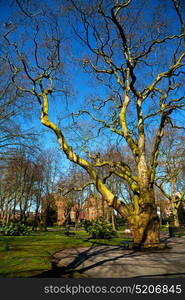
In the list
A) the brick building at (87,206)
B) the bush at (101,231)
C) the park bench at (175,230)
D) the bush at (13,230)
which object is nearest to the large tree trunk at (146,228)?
the bush at (101,231)

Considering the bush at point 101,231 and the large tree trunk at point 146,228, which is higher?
the large tree trunk at point 146,228

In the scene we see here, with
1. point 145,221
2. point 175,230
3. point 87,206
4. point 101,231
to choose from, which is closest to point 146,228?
point 145,221

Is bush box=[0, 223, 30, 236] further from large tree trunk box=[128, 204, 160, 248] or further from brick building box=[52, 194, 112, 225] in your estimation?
large tree trunk box=[128, 204, 160, 248]

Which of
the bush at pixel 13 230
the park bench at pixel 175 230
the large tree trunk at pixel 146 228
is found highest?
the large tree trunk at pixel 146 228

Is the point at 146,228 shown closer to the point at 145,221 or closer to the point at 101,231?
the point at 145,221

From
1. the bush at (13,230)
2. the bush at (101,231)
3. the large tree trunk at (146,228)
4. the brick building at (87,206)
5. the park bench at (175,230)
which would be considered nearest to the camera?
the large tree trunk at (146,228)

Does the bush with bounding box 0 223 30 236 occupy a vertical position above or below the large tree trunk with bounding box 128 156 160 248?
below

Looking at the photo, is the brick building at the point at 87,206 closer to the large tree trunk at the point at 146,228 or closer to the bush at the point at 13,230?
the bush at the point at 13,230

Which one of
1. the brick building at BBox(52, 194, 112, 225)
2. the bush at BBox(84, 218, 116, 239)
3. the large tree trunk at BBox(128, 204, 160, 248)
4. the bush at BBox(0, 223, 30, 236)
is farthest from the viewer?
the brick building at BBox(52, 194, 112, 225)

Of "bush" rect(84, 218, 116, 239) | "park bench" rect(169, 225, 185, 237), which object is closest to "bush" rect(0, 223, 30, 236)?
"bush" rect(84, 218, 116, 239)

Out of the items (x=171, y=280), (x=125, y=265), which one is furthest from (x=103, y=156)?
(x=171, y=280)

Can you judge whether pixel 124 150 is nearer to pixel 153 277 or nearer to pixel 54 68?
pixel 54 68

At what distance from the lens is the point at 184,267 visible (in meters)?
5.64

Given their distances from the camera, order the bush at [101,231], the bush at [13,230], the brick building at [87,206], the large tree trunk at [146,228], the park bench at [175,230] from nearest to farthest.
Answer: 1. the large tree trunk at [146,228]
2. the bush at [101,231]
3. the bush at [13,230]
4. the park bench at [175,230]
5. the brick building at [87,206]
